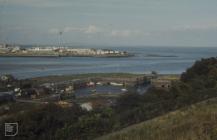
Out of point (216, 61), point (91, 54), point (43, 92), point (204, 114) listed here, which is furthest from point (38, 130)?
point (91, 54)

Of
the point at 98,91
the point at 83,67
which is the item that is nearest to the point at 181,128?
the point at 98,91

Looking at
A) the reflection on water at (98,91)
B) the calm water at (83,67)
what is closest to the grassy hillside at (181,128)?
the reflection on water at (98,91)

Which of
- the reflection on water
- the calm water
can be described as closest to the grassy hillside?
the reflection on water

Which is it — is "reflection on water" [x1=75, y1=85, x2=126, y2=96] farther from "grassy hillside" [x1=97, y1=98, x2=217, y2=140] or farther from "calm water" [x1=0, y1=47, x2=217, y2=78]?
"grassy hillside" [x1=97, y1=98, x2=217, y2=140]

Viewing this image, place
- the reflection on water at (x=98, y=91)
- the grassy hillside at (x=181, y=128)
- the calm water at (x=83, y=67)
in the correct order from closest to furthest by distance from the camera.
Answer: the grassy hillside at (x=181, y=128) < the reflection on water at (x=98, y=91) < the calm water at (x=83, y=67)

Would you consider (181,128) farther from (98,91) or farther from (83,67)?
(83,67)

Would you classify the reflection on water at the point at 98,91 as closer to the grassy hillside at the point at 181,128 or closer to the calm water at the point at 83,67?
the calm water at the point at 83,67

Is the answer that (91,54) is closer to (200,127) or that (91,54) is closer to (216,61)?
(216,61)

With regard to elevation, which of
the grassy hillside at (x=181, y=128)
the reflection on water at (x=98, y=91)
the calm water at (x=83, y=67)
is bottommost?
the calm water at (x=83, y=67)

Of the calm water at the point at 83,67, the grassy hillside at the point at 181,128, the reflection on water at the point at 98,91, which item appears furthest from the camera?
the calm water at the point at 83,67

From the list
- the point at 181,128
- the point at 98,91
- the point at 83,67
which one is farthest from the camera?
the point at 83,67
